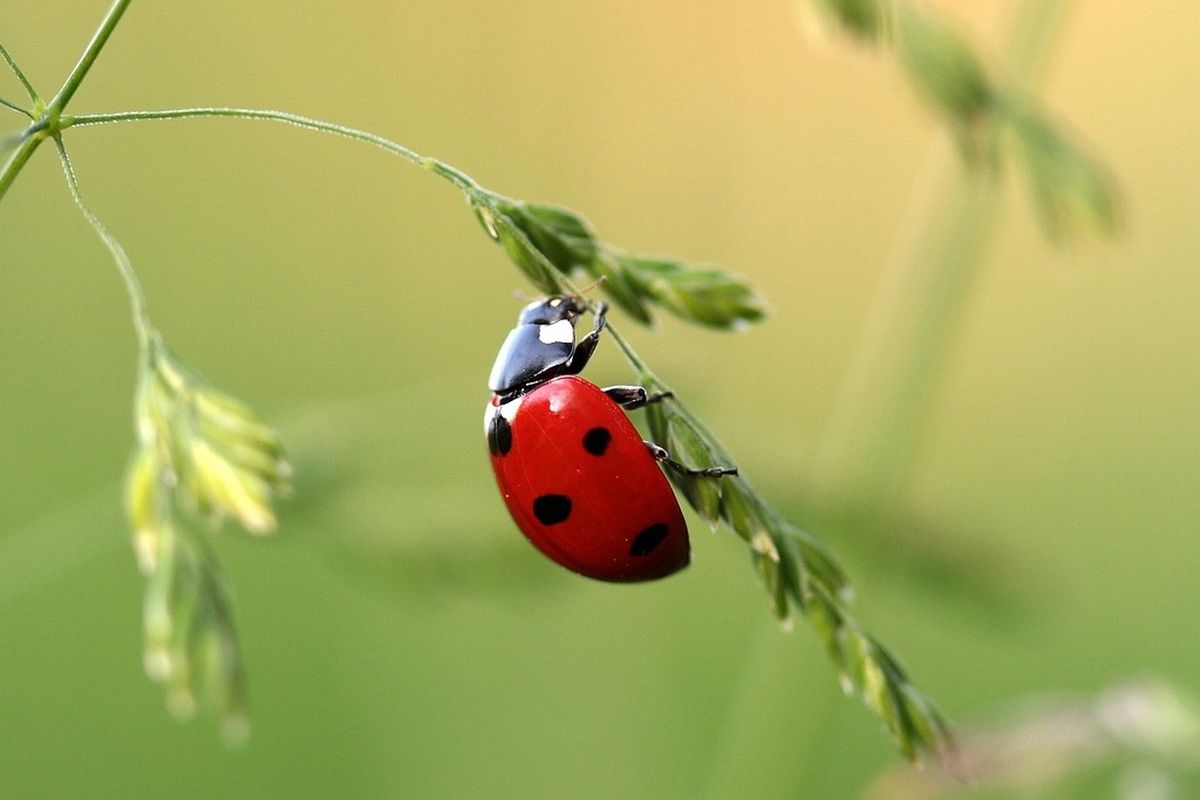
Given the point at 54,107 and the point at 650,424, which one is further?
the point at 650,424

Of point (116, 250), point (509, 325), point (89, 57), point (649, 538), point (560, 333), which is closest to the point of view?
point (89, 57)

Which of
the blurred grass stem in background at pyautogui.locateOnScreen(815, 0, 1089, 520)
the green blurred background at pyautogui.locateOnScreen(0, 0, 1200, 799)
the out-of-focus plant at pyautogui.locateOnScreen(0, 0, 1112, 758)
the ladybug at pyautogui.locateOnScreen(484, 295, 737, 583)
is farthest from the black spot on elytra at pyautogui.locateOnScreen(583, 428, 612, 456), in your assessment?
the green blurred background at pyautogui.locateOnScreen(0, 0, 1200, 799)

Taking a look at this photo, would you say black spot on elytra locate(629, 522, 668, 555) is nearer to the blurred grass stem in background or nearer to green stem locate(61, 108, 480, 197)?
the blurred grass stem in background

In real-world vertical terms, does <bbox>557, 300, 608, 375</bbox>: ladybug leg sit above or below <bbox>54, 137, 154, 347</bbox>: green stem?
above

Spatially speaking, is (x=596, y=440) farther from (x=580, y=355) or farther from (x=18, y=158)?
(x=18, y=158)

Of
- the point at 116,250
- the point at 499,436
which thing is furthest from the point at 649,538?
the point at 116,250

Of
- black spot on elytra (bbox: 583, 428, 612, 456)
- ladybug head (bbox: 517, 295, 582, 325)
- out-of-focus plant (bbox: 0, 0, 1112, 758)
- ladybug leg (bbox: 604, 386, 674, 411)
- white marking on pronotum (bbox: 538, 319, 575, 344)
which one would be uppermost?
ladybug head (bbox: 517, 295, 582, 325)

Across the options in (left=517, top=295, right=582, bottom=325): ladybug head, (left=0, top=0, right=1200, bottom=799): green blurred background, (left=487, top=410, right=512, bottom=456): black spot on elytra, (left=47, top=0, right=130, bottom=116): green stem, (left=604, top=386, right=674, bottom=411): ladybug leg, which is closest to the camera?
(left=47, top=0, right=130, bottom=116): green stem

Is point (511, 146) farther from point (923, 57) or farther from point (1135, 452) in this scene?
point (923, 57)

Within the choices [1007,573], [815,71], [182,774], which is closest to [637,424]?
[1007,573]
